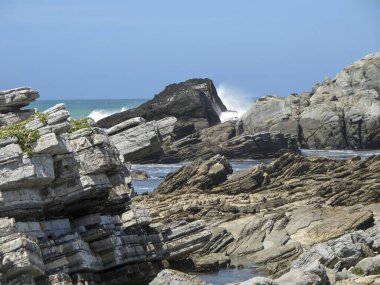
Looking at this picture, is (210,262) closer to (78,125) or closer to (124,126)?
(124,126)

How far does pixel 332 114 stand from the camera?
115188mm

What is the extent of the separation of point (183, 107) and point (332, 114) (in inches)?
671

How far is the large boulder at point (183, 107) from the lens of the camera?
115 meters

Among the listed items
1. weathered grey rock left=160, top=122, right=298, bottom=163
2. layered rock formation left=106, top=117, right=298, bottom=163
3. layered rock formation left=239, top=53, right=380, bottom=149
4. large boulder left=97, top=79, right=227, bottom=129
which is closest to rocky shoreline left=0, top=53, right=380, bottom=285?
layered rock formation left=106, top=117, right=298, bottom=163

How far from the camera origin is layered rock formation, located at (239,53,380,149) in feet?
380

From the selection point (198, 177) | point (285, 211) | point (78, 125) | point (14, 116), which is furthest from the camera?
point (198, 177)

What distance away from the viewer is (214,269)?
4353 centimetres

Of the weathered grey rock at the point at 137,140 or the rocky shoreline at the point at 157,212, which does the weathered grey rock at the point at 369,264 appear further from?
the weathered grey rock at the point at 137,140

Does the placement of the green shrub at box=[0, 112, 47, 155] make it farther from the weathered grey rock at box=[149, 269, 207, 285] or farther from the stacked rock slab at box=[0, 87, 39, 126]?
the weathered grey rock at box=[149, 269, 207, 285]

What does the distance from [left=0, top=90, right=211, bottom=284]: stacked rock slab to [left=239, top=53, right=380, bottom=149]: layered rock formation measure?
7475 centimetres

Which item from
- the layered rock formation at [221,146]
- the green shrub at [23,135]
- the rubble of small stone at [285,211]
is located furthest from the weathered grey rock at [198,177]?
the layered rock formation at [221,146]

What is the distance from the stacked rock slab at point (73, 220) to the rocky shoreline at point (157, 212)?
5 cm

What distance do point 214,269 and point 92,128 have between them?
8392mm

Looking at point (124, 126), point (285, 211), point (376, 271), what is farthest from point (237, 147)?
point (376, 271)
